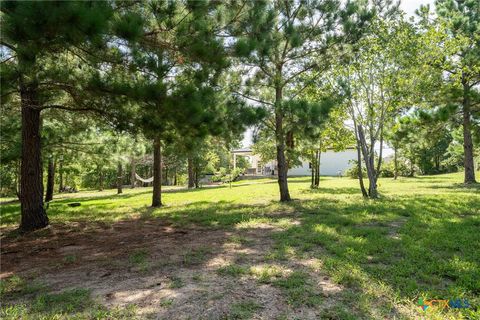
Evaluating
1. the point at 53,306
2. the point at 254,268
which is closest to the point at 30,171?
the point at 53,306

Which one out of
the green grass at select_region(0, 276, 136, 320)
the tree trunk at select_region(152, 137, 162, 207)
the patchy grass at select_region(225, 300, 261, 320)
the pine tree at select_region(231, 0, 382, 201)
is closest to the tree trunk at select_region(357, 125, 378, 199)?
the pine tree at select_region(231, 0, 382, 201)

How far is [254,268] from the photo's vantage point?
12.5 feet

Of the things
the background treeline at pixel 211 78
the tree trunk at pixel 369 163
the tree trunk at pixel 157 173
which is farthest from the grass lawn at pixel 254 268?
the tree trunk at pixel 157 173

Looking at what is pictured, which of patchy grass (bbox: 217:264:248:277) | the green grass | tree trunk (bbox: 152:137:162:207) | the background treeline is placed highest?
the background treeline

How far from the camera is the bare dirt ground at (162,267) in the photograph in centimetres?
287

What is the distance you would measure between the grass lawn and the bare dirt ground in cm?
2

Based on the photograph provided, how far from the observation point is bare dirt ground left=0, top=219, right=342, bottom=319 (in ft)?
9.42

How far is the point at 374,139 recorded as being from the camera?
32.8 ft

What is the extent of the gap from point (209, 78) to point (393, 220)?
178 inches

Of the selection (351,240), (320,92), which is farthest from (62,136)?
(351,240)

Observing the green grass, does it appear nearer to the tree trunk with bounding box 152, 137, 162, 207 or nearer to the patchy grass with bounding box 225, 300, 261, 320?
the patchy grass with bounding box 225, 300, 261, 320

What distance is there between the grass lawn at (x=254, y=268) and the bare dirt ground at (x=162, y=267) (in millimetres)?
17

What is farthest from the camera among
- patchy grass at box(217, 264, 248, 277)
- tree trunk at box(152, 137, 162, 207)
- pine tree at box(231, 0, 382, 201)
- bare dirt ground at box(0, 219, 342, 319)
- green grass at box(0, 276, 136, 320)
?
tree trunk at box(152, 137, 162, 207)

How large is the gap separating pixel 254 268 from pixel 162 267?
1.17m
